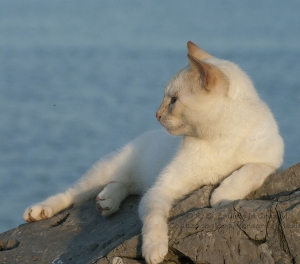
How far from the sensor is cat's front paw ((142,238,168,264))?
4516 millimetres

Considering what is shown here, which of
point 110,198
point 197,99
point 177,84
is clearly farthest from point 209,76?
point 110,198

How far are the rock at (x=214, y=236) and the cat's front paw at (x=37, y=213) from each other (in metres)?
0.61

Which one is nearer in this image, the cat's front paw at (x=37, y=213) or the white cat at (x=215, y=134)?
the white cat at (x=215, y=134)

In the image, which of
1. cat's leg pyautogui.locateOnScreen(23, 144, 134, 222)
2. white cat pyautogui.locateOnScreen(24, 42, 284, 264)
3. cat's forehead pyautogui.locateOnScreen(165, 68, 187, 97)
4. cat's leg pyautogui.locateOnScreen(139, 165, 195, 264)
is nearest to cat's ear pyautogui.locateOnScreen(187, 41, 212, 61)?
white cat pyautogui.locateOnScreen(24, 42, 284, 264)

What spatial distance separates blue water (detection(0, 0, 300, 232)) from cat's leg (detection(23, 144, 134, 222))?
6.65 m

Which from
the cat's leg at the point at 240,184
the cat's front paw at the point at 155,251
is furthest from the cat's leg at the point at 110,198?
the cat's front paw at the point at 155,251

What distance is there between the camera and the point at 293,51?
80.9ft

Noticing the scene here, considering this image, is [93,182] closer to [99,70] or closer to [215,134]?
[215,134]

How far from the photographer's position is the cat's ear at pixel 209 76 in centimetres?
527

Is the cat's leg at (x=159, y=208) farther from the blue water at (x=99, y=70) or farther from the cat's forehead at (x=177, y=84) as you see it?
the blue water at (x=99, y=70)

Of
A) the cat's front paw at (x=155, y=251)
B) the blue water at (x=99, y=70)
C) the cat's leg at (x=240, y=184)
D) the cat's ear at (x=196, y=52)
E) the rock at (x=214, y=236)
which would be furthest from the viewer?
the blue water at (x=99, y=70)

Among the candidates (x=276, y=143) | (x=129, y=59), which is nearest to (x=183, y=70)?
(x=276, y=143)

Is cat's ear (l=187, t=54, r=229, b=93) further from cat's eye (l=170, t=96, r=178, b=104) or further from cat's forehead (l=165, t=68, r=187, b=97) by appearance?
cat's eye (l=170, t=96, r=178, b=104)

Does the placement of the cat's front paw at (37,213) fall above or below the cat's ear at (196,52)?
below
